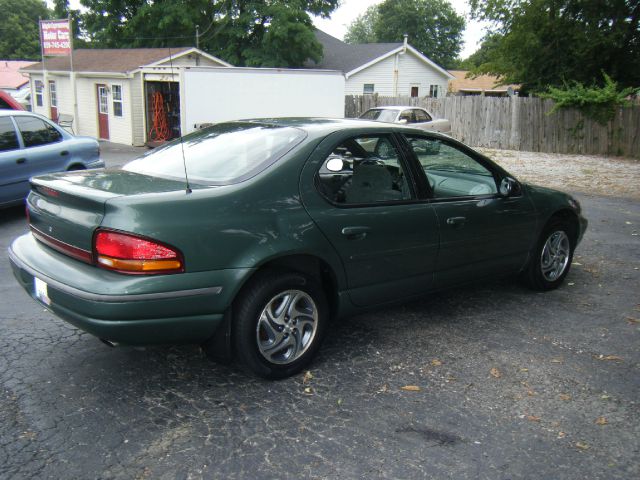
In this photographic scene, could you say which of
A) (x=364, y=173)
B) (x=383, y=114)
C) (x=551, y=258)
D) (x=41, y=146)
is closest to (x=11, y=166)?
(x=41, y=146)

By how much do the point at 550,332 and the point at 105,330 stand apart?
128 inches

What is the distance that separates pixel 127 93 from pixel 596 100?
15.7 metres

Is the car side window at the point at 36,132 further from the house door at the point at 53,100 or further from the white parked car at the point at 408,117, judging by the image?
the house door at the point at 53,100

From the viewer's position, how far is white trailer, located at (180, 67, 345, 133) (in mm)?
18625

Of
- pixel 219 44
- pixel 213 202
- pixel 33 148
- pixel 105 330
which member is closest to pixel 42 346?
pixel 105 330

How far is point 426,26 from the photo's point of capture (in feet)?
224

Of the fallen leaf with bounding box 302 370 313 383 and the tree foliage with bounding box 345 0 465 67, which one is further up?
the tree foliage with bounding box 345 0 465 67

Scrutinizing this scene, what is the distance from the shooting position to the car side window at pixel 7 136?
8383 millimetres

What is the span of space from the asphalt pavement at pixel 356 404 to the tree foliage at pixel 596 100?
1569cm

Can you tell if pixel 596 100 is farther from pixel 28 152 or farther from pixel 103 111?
pixel 103 111

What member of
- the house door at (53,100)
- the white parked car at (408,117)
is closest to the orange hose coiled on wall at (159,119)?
the house door at (53,100)

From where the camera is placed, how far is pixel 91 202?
137 inches

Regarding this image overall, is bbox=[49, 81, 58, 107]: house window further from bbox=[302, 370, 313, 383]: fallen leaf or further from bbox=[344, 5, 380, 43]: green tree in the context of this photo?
bbox=[344, 5, 380, 43]: green tree

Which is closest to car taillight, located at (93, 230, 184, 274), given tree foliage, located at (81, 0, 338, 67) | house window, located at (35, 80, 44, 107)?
tree foliage, located at (81, 0, 338, 67)
